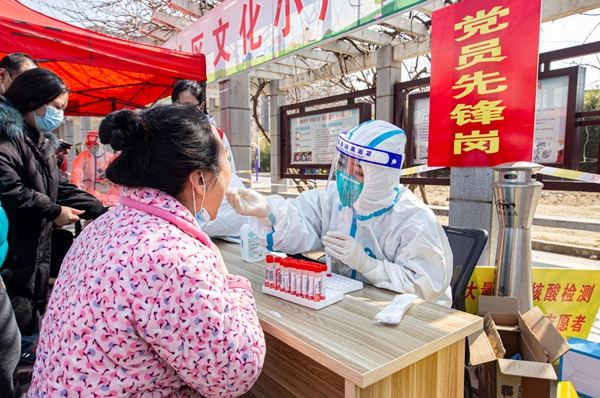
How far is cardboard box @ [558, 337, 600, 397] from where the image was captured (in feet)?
5.80

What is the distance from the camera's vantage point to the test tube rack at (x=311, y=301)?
1309 millimetres

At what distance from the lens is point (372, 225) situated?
1866mm

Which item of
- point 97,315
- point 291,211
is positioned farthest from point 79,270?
point 291,211

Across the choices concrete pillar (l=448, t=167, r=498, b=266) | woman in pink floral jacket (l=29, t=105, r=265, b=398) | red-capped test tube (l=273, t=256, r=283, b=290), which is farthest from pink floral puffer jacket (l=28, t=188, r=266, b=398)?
concrete pillar (l=448, t=167, r=498, b=266)

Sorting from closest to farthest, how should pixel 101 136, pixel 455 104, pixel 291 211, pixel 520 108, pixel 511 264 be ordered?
pixel 101 136, pixel 291 211, pixel 511 264, pixel 520 108, pixel 455 104

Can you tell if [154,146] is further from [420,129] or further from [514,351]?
[420,129]

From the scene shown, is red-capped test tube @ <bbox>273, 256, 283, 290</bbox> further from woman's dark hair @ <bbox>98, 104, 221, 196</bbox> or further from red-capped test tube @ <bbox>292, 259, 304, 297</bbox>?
woman's dark hair @ <bbox>98, 104, 221, 196</bbox>

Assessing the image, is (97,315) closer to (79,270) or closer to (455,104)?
(79,270)

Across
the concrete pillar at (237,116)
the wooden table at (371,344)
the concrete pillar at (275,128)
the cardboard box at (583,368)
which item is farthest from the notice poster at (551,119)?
the concrete pillar at (275,128)

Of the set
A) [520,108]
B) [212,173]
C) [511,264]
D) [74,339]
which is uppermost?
[520,108]

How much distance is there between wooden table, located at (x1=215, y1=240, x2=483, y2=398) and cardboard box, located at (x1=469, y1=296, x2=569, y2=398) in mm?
540

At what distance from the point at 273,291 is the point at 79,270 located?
753 mm

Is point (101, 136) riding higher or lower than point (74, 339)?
higher

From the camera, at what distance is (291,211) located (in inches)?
81.2
